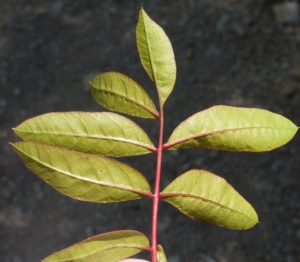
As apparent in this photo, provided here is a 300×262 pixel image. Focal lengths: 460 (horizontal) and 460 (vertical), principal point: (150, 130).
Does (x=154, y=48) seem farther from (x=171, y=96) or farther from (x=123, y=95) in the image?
(x=171, y=96)

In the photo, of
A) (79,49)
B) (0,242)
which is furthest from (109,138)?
(79,49)

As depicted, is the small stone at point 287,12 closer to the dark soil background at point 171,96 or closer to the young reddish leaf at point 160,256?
the dark soil background at point 171,96

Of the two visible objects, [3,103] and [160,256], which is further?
[3,103]

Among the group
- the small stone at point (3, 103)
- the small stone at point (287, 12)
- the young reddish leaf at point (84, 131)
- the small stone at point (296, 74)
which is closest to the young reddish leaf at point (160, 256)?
the young reddish leaf at point (84, 131)

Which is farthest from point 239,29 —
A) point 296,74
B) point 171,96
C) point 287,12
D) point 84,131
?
point 84,131

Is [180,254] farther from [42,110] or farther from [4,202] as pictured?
[42,110]

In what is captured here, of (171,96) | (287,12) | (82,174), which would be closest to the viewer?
(82,174)
